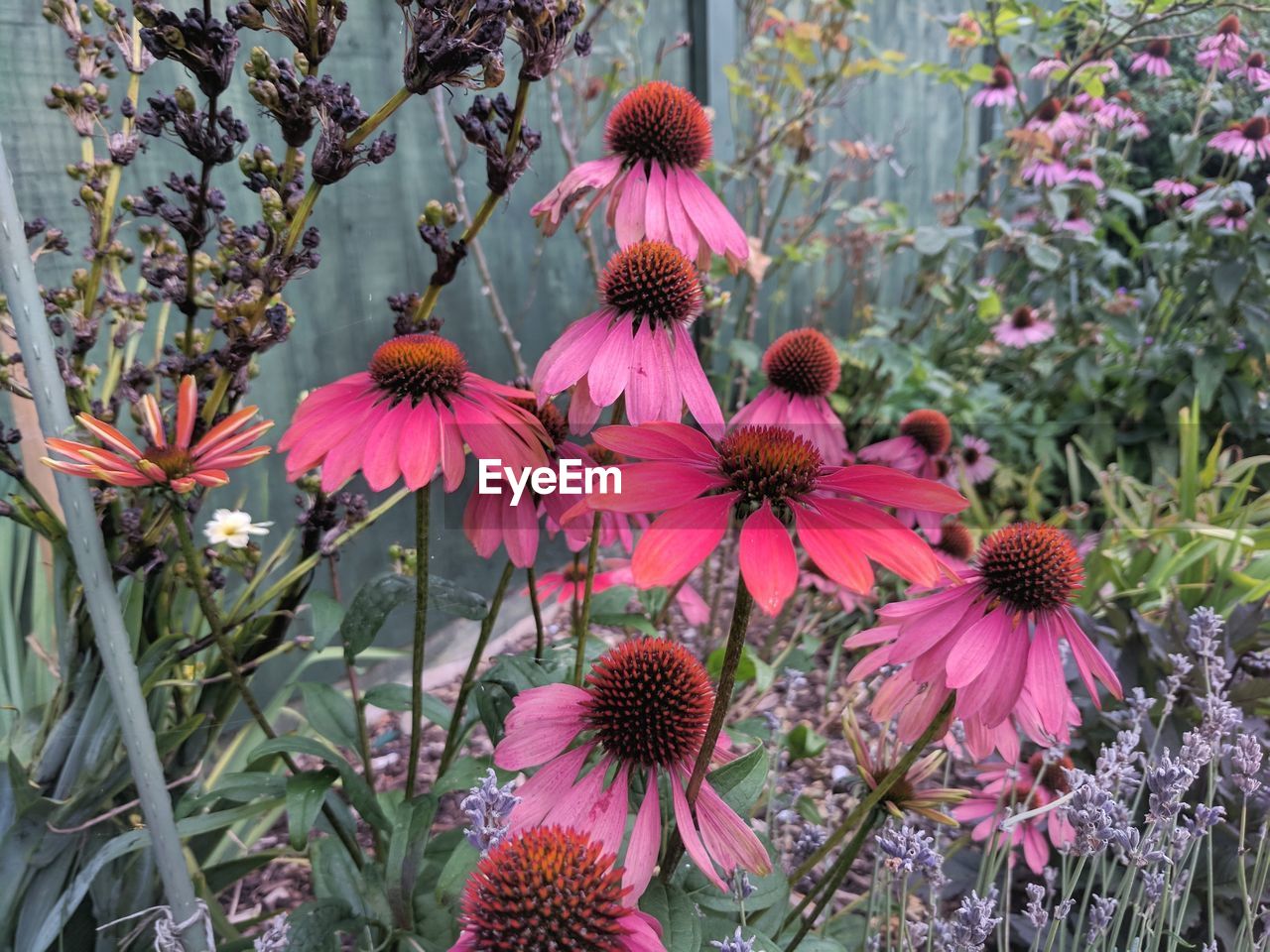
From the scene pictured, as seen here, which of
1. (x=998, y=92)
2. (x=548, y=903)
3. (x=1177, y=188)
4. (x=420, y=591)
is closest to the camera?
(x=548, y=903)

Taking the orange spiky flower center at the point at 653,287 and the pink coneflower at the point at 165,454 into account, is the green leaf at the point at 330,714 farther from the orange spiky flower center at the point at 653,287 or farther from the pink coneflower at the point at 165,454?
the orange spiky flower center at the point at 653,287

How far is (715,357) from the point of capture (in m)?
2.68

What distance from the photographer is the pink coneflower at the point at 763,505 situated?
0.45 m

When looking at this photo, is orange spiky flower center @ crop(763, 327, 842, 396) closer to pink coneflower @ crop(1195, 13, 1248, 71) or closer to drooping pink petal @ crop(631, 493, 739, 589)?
drooping pink petal @ crop(631, 493, 739, 589)

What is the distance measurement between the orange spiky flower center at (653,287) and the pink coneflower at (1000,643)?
0.29 m

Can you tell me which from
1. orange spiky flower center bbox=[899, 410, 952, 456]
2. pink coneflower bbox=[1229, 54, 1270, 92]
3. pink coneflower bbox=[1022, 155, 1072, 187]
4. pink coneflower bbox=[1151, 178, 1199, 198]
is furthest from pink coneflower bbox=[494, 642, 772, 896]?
pink coneflower bbox=[1022, 155, 1072, 187]

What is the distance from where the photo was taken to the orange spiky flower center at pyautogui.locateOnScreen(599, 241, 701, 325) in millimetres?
608

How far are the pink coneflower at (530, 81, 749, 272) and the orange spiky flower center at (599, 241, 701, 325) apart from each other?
10 centimetres

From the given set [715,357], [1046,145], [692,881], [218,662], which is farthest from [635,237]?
[715,357]

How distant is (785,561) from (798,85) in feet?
6.22

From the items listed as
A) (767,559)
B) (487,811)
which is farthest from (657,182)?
(487,811)

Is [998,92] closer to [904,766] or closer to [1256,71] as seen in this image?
[1256,71]

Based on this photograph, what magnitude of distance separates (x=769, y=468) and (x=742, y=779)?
0.25 metres

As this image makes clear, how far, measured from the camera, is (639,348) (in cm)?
60
